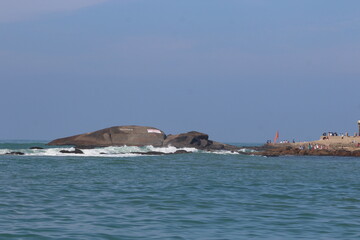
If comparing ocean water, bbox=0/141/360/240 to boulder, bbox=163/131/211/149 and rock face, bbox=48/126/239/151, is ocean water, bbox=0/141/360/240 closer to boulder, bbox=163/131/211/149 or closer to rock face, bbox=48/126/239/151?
boulder, bbox=163/131/211/149

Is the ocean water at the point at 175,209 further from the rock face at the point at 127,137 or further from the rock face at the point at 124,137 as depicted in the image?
the rock face at the point at 124,137

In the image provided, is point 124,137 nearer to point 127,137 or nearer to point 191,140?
point 127,137

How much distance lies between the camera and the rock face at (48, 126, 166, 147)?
112 m

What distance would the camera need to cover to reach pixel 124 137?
113812mm

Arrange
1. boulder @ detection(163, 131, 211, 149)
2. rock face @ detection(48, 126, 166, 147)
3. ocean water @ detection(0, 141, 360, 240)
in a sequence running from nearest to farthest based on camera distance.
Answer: ocean water @ detection(0, 141, 360, 240)
boulder @ detection(163, 131, 211, 149)
rock face @ detection(48, 126, 166, 147)

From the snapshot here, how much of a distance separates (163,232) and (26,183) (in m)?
15.6

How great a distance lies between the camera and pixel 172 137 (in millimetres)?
107188

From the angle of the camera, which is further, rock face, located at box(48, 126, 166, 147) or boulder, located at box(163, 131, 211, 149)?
rock face, located at box(48, 126, 166, 147)

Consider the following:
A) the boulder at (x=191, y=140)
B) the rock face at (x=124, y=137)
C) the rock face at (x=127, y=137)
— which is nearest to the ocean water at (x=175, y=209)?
the boulder at (x=191, y=140)

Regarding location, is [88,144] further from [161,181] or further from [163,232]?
[163,232]

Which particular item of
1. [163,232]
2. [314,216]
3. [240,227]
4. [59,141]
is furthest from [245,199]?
[59,141]

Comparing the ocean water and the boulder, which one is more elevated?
the boulder

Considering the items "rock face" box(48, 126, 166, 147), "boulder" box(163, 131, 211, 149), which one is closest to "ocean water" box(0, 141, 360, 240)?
"boulder" box(163, 131, 211, 149)

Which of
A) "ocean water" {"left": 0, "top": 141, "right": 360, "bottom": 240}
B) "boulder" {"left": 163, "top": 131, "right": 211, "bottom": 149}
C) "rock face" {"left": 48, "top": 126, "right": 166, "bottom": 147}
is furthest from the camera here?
"rock face" {"left": 48, "top": 126, "right": 166, "bottom": 147}
